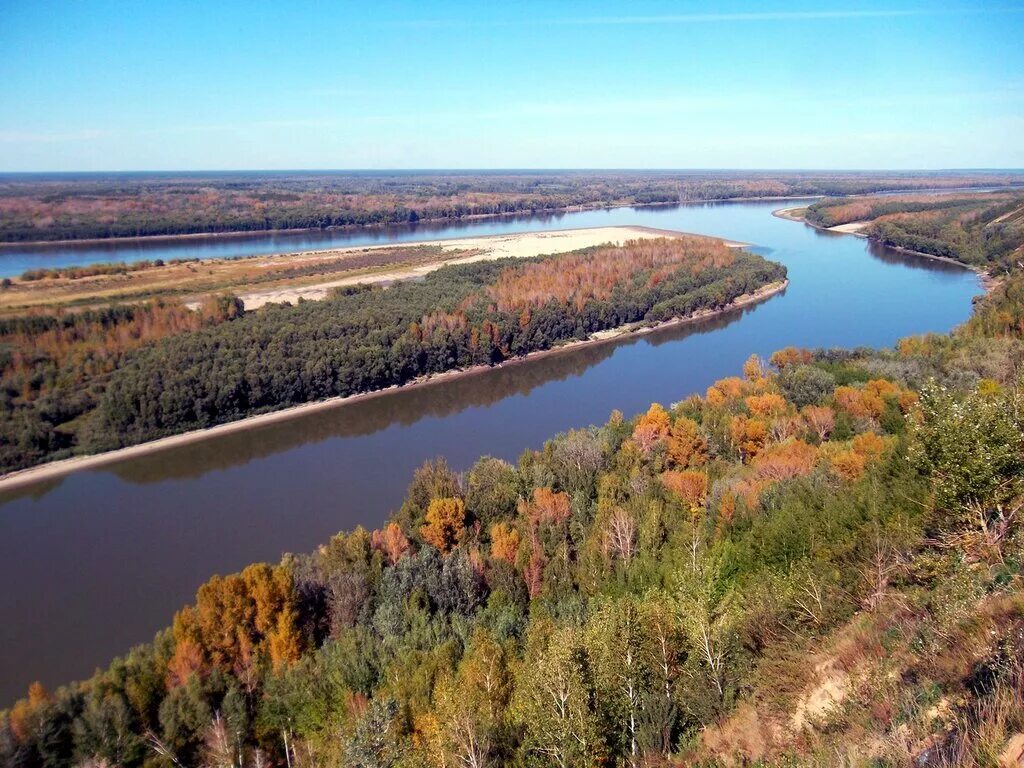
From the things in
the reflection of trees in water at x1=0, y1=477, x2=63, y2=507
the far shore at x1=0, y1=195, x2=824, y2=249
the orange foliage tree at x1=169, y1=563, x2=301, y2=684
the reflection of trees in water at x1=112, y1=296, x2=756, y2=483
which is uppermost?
the far shore at x1=0, y1=195, x2=824, y2=249

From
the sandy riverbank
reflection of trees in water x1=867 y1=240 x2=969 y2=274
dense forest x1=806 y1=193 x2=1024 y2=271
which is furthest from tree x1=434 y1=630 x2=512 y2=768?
reflection of trees in water x1=867 y1=240 x2=969 y2=274

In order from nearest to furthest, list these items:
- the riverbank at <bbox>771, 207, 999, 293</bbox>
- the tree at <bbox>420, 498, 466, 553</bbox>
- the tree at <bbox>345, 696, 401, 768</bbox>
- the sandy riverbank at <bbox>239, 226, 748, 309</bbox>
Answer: the tree at <bbox>345, 696, 401, 768</bbox> → the tree at <bbox>420, 498, 466, 553</bbox> → the sandy riverbank at <bbox>239, 226, 748, 309</bbox> → the riverbank at <bbox>771, 207, 999, 293</bbox>

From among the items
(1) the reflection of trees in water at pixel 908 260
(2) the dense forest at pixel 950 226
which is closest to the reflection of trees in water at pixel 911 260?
(1) the reflection of trees in water at pixel 908 260

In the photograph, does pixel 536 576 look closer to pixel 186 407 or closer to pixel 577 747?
pixel 577 747

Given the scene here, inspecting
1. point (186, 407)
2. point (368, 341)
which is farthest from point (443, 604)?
point (368, 341)

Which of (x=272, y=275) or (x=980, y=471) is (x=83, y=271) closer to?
(x=272, y=275)

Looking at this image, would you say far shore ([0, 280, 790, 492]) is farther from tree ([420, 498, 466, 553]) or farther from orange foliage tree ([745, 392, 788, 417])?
orange foliage tree ([745, 392, 788, 417])
